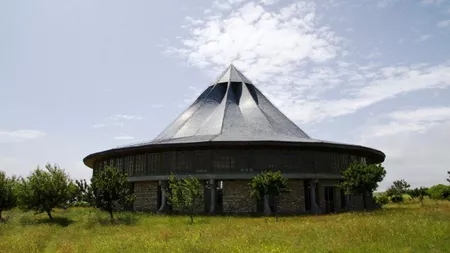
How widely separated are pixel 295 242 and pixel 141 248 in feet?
20.0

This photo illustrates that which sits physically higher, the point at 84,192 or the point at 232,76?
the point at 232,76

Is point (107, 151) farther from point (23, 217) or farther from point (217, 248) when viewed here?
point (217, 248)

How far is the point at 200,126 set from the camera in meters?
42.8

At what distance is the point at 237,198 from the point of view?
112ft

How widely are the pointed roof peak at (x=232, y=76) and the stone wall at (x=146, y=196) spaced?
18253mm

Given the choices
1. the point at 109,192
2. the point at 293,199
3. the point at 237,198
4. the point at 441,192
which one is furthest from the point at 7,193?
the point at 441,192

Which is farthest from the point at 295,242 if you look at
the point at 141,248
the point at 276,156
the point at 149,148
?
the point at 149,148

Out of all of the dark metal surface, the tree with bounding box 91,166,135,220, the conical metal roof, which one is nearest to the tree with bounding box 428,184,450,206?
the dark metal surface

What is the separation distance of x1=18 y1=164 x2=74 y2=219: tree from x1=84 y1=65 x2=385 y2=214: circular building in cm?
683

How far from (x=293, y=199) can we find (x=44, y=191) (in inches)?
830

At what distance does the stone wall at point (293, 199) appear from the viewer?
113 feet

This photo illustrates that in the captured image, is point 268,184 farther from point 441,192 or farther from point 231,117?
A: point 441,192

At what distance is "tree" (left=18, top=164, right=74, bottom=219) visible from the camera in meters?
31.0

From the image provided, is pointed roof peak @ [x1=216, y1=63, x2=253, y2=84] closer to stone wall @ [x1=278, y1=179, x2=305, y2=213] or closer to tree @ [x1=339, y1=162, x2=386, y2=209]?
stone wall @ [x1=278, y1=179, x2=305, y2=213]
